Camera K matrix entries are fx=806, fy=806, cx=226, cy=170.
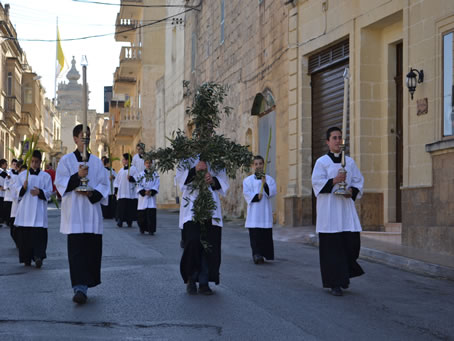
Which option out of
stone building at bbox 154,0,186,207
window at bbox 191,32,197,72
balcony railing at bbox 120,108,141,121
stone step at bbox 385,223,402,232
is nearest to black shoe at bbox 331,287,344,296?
stone step at bbox 385,223,402,232

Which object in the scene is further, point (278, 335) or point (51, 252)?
point (51, 252)

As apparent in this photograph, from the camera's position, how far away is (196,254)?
27.6 ft

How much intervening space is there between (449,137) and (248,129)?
1218cm

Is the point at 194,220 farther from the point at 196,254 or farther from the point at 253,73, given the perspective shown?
the point at 253,73

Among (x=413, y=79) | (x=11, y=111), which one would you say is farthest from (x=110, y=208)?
(x=11, y=111)

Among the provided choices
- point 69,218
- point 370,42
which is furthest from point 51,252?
point 370,42

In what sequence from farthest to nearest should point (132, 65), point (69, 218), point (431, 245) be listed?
1. point (132, 65)
2. point (431, 245)
3. point (69, 218)

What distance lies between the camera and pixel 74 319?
272 inches

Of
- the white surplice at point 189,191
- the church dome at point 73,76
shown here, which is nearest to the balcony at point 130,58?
the white surplice at point 189,191

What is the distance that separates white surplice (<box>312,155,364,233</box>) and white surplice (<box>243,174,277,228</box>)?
125 inches

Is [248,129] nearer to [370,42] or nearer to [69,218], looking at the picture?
[370,42]

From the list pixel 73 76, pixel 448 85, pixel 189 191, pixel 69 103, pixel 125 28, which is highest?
pixel 73 76

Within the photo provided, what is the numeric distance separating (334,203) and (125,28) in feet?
136

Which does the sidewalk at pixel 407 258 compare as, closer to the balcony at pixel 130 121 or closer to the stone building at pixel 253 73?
the stone building at pixel 253 73
